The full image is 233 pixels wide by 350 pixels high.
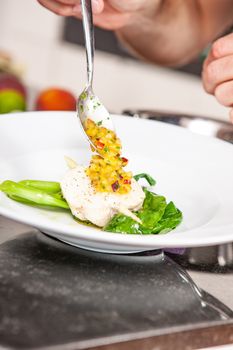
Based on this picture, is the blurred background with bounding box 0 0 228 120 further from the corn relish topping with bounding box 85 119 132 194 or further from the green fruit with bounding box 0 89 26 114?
the corn relish topping with bounding box 85 119 132 194

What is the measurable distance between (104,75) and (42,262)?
330cm

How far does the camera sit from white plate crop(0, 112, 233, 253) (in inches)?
41.4

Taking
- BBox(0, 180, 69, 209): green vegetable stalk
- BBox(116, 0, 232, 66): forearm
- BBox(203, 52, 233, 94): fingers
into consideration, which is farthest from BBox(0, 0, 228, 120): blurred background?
BBox(0, 180, 69, 209): green vegetable stalk

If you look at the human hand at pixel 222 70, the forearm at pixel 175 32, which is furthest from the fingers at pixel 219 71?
the forearm at pixel 175 32

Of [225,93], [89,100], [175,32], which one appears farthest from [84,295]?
Answer: [175,32]

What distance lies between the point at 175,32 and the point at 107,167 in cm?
117

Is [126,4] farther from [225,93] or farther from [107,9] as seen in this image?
[225,93]

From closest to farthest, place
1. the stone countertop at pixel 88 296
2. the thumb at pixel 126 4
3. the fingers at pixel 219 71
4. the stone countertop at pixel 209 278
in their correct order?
the stone countertop at pixel 88 296 < the stone countertop at pixel 209 278 < the fingers at pixel 219 71 < the thumb at pixel 126 4

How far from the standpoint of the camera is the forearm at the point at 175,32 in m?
2.00

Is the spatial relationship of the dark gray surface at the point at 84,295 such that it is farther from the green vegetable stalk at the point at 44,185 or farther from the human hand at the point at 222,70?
the human hand at the point at 222,70

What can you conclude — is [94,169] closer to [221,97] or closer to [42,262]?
[42,262]

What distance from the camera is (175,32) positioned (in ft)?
6.89

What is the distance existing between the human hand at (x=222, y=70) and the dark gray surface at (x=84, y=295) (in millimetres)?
440

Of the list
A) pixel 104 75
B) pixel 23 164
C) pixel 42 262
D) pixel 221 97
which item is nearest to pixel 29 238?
pixel 42 262
